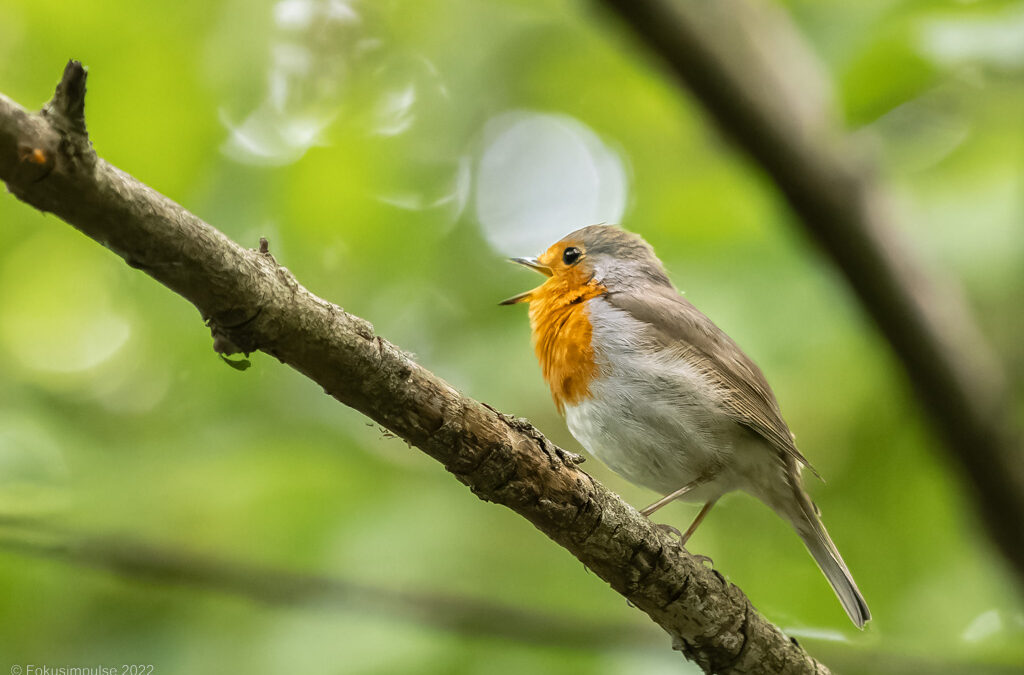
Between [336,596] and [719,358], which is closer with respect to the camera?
[336,596]

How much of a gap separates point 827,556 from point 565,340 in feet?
5.06

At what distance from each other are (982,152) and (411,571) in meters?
3.35

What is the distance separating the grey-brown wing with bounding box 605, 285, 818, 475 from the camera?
3916 mm

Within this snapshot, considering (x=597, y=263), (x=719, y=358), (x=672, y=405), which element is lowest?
(x=672, y=405)

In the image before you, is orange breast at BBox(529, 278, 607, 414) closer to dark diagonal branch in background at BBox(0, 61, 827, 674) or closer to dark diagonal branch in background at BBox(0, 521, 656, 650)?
dark diagonal branch in background at BBox(0, 521, 656, 650)

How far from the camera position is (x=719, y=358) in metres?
4.08

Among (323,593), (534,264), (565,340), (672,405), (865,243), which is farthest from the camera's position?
(534,264)

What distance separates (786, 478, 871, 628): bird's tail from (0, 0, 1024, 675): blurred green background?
218 mm

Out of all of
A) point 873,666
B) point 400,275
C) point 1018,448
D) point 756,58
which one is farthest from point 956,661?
point 400,275

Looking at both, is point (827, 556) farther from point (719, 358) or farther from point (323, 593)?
point (323, 593)

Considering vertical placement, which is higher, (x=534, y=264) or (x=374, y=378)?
(x=534, y=264)

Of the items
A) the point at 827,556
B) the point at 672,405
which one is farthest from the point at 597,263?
the point at 827,556

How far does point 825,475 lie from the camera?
5.09 metres

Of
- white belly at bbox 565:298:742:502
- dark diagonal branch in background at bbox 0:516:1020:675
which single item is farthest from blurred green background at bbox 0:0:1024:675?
white belly at bbox 565:298:742:502
